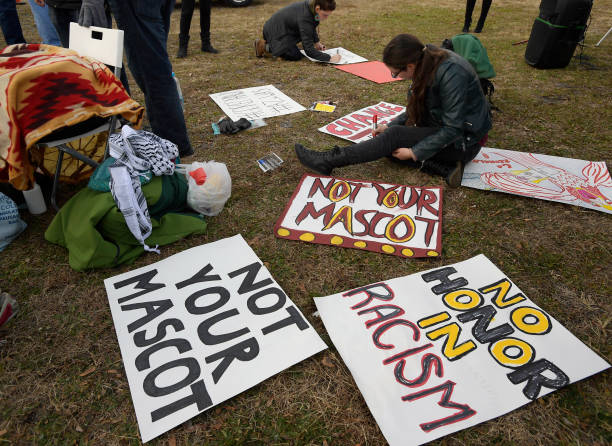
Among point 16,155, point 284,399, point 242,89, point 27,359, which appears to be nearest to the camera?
point 284,399

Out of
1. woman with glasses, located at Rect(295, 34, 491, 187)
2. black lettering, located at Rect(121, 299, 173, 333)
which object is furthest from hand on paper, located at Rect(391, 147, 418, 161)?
black lettering, located at Rect(121, 299, 173, 333)

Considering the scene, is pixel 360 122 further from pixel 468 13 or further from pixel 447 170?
pixel 468 13

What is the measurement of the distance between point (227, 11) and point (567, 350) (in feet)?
27.0

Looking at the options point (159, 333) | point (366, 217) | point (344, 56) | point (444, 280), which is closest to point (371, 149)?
point (366, 217)

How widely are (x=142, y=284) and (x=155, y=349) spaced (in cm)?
39

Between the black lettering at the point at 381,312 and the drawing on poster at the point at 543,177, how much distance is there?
1.17 m

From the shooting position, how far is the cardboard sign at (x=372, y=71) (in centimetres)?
402

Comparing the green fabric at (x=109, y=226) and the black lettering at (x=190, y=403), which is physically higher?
the green fabric at (x=109, y=226)

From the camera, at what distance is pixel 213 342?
1.47 meters

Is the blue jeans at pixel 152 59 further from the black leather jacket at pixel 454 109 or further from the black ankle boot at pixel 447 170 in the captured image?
the black ankle boot at pixel 447 170

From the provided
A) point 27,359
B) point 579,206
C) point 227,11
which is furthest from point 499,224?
A: point 227,11

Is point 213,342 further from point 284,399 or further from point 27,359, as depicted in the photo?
point 27,359

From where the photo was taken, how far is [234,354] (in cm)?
143

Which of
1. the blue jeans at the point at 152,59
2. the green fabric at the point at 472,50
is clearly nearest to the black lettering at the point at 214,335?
the blue jeans at the point at 152,59
